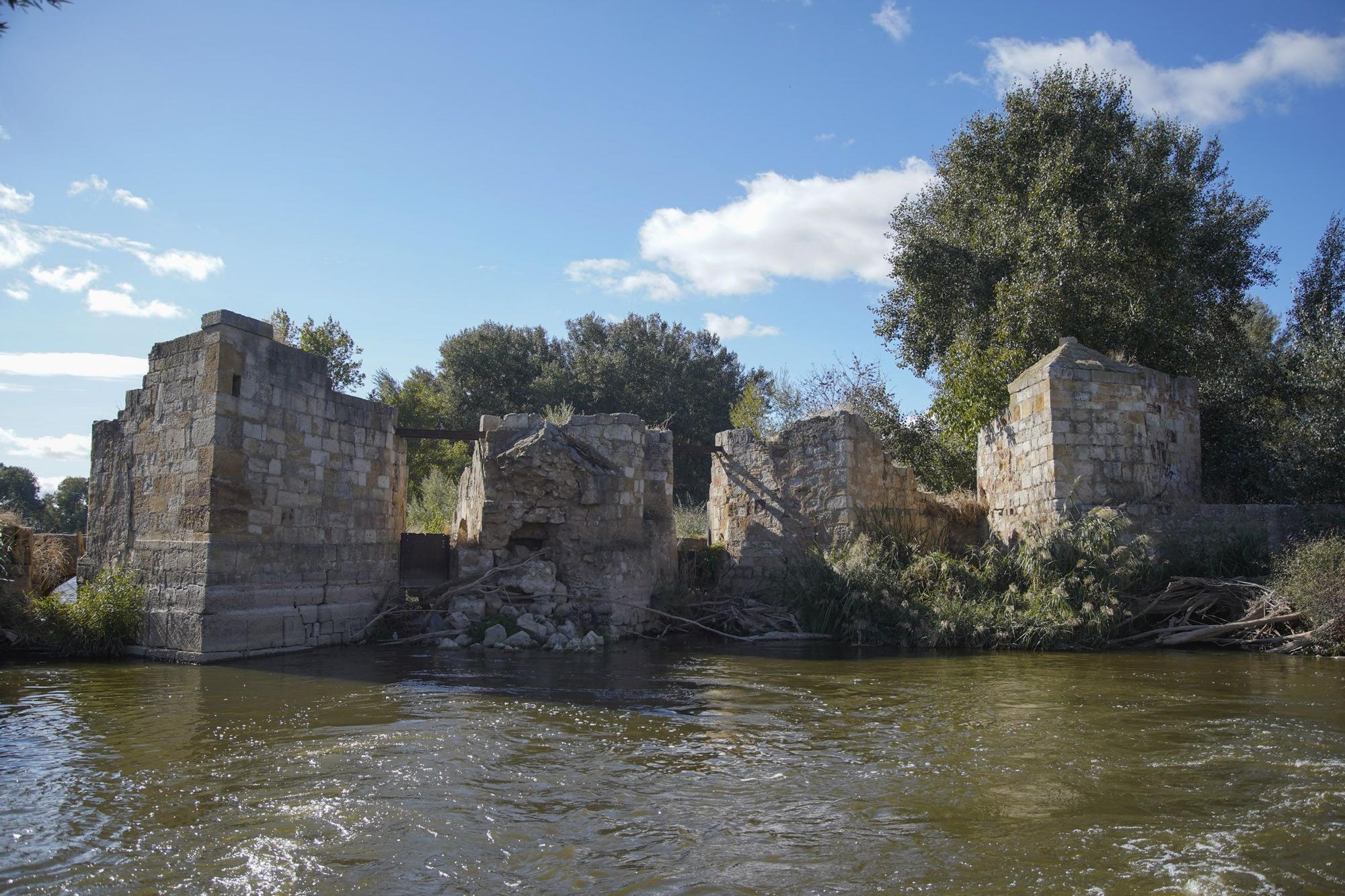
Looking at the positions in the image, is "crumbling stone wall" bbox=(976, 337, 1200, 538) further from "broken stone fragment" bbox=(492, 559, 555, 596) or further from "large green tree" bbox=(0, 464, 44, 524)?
"large green tree" bbox=(0, 464, 44, 524)

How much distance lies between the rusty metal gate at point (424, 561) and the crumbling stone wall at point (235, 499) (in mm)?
790

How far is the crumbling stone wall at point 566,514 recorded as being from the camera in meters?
12.5

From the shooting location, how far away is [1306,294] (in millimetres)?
18516

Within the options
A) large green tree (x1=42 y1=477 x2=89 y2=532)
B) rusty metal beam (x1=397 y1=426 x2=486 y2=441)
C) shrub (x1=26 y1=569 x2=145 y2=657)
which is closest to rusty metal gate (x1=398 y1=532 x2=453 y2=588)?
rusty metal beam (x1=397 y1=426 x2=486 y2=441)

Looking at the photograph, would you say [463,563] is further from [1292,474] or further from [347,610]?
[1292,474]

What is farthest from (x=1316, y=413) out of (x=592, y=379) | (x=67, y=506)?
(x=67, y=506)

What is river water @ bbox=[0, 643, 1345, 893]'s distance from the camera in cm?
408

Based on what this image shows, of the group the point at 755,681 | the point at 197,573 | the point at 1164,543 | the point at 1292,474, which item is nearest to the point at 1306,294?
the point at 1292,474

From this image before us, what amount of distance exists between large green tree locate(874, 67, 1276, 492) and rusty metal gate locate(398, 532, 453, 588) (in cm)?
921

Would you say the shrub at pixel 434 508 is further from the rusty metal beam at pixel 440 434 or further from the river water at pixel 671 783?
the river water at pixel 671 783

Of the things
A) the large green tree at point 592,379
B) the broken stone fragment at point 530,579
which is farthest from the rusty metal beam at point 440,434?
the large green tree at point 592,379

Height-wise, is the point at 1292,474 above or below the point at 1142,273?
below

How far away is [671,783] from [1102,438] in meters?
9.20

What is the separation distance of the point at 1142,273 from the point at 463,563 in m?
12.9
